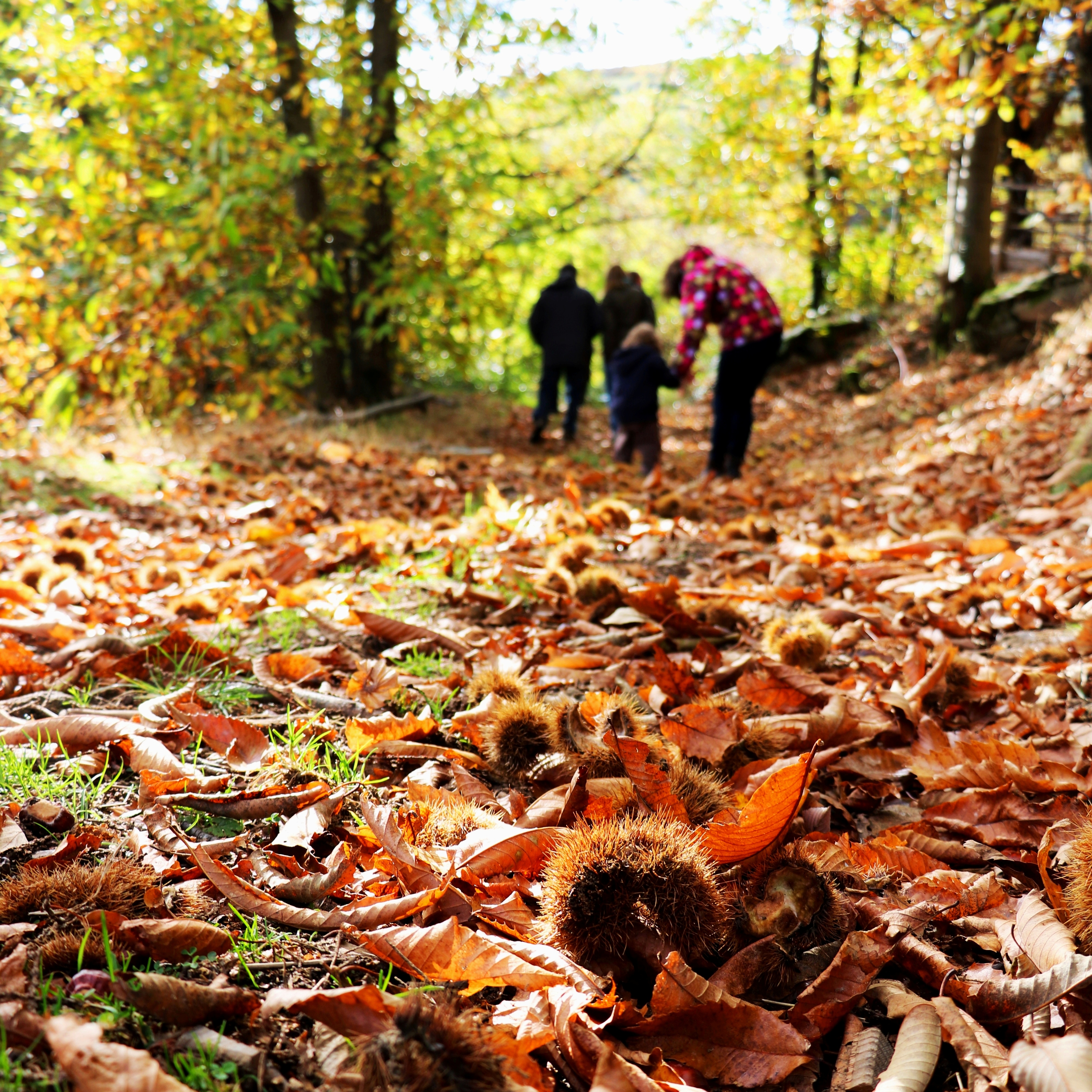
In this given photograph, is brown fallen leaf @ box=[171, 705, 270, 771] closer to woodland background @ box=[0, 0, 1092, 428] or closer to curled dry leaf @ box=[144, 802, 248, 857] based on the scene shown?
curled dry leaf @ box=[144, 802, 248, 857]

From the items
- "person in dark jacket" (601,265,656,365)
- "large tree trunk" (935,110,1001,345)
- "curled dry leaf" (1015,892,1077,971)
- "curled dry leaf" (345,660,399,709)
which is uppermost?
"large tree trunk" (935,110,1001,345)

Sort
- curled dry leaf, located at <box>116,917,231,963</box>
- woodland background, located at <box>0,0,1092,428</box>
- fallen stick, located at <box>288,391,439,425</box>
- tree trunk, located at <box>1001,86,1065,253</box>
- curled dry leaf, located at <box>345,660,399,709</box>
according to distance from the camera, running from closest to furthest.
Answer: curled dry leaf, located at <box>116,917,231,963</box> < curled dry leaf, located at <box>345,660,399,709</box> < woodland background, located at <box>0,0,1092,428</box> < fallen stick, located at <box>288,391,439,425</box> < tree trunk, located at <box>1001,86,1065,253</box>

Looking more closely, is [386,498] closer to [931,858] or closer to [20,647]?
[20,647]

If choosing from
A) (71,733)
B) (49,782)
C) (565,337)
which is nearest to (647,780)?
(49,782)

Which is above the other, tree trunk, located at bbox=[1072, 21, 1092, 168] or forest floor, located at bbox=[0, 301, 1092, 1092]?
tree trunk, located at bbox=[1072, 21, 1092, 168]

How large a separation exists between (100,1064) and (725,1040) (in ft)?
2.43

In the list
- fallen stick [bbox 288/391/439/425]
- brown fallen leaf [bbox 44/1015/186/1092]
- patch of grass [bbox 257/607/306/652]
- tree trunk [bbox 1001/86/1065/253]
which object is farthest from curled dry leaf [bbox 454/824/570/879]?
tree trunk [bbox 1001/86/1065/253]

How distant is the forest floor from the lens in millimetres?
1063

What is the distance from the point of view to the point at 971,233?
1055 cm

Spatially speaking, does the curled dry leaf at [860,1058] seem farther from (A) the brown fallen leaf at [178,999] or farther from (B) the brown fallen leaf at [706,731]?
(A) the brown fallen leaf at [178,999]

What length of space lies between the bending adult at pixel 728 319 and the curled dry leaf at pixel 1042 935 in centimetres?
616

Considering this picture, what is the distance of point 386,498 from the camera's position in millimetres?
5484

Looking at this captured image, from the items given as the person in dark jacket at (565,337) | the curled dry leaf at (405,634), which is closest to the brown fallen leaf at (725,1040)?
the curled dry leaf at (405,634)

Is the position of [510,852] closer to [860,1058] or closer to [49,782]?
[860,1058]
